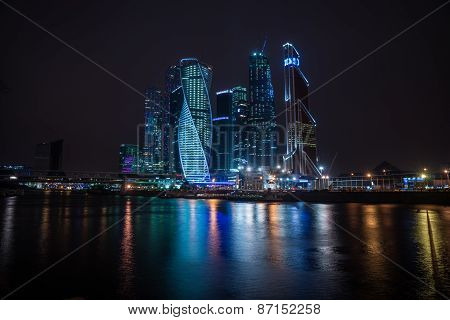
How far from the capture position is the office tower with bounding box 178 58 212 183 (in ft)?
557

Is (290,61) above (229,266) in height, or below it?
above

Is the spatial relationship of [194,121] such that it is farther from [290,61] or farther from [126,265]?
[126,265]

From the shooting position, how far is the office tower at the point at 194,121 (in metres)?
170

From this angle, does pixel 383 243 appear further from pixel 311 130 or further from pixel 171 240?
pixel 311 130

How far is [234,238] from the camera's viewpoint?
740 inches

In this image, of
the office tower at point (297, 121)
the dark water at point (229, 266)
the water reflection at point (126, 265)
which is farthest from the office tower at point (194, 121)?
the dark water at point (229, 266)

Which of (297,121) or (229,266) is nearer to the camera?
(229,266)

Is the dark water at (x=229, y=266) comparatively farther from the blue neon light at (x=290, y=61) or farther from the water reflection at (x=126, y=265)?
the blue neon light at (x=290, y=61)

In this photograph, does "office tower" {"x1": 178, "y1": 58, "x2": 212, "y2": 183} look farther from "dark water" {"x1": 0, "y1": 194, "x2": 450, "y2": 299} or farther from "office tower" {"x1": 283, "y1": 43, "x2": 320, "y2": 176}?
"dark water" {"x1": 0, "y1": 194, "x2": 450, "y2": 299}

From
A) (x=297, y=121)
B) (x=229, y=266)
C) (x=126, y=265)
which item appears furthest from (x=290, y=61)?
(x=126, y=265)

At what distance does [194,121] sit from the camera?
17900 cm

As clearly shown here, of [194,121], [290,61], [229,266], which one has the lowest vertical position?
[229,266]

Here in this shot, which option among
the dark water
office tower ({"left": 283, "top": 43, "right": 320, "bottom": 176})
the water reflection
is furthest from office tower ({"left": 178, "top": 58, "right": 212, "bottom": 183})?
the dark water

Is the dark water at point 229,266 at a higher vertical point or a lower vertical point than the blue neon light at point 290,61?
lower
